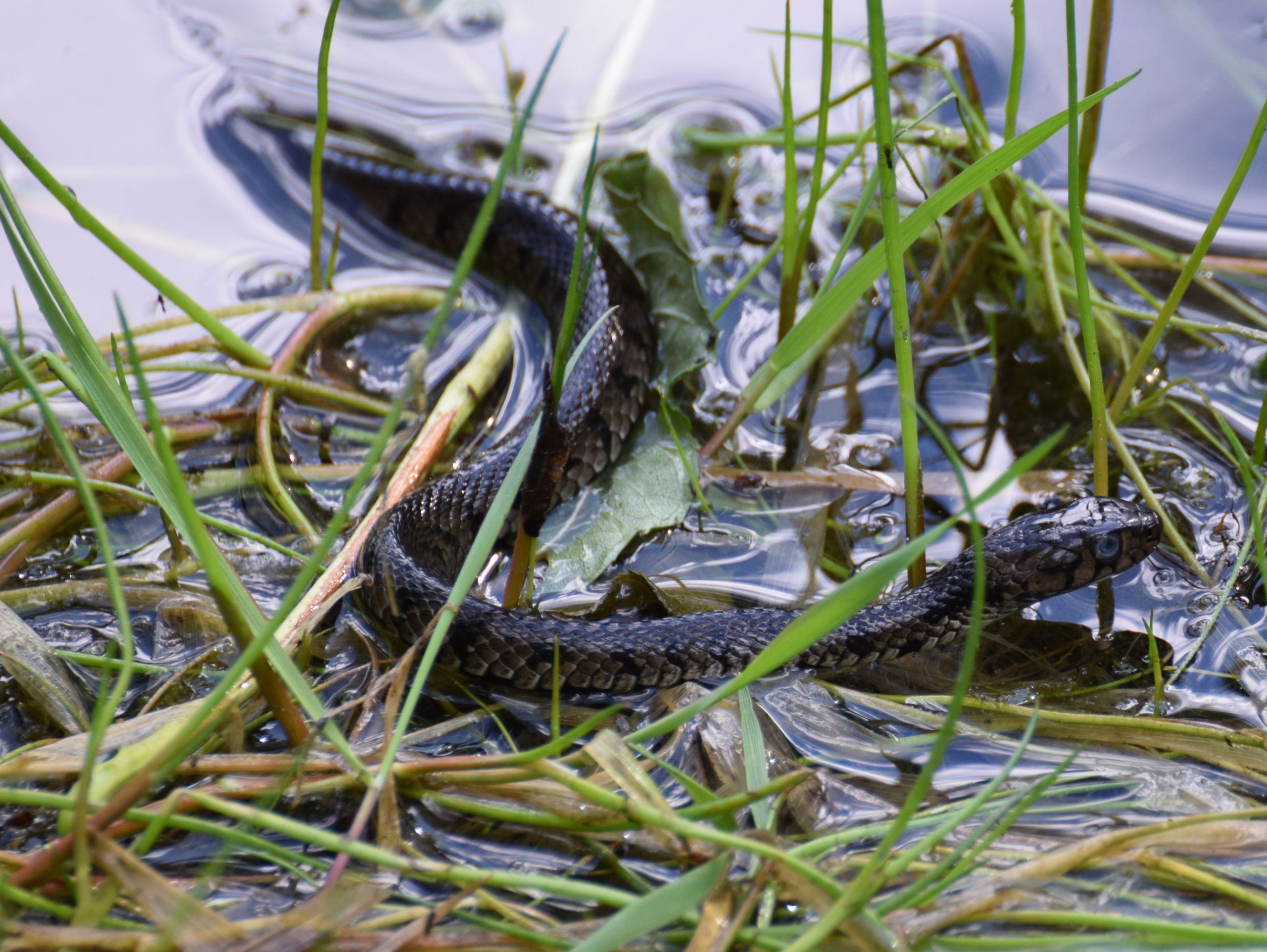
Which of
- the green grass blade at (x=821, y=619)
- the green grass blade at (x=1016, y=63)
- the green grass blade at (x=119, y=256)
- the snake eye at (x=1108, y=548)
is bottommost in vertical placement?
the snake eye at (x=1108, y=548)

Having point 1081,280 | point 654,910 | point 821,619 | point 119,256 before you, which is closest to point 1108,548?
point 1081,280

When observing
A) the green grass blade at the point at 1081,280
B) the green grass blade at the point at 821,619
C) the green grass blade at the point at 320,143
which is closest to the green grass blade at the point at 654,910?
the green grass blade at the point at 821,619

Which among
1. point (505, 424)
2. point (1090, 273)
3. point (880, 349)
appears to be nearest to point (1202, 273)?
point (1090, 273)

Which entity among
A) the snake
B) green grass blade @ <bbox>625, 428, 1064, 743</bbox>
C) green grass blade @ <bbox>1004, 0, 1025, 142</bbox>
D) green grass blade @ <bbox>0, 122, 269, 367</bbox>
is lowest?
the snake

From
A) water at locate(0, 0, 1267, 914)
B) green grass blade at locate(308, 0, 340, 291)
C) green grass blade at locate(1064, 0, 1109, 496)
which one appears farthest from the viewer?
green grass blade at locate(308, 0, 340, 291)

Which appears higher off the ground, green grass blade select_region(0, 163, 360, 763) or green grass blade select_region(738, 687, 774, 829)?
green grass blade select_region(0, 163, 360, 763)

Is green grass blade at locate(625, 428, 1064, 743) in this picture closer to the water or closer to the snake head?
the water

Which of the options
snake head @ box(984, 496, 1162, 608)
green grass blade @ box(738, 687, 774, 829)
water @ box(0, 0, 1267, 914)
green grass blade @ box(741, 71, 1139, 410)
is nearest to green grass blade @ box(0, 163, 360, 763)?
water @ box(0, 0, 1267, 914)

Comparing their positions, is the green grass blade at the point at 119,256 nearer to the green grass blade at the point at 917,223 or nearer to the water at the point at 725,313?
the water at the point at 725,313
